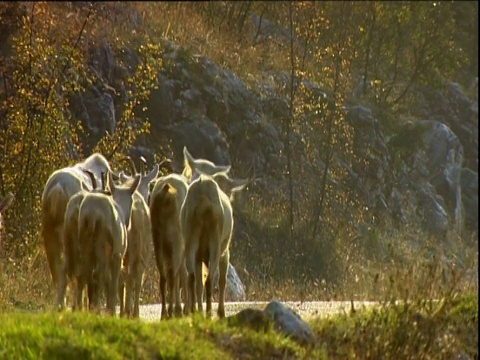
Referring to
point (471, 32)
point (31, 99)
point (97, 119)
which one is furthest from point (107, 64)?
point (471, 32)

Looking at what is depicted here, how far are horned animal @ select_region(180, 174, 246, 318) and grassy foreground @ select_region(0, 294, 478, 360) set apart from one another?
2.08m

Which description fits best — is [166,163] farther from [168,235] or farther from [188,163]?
[168,235]

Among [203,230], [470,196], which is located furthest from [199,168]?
[470,196]

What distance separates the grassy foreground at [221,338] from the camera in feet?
41.3

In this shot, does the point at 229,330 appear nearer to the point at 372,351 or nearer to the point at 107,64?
the point at 372,351

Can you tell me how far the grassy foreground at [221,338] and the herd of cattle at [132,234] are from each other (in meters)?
1.86

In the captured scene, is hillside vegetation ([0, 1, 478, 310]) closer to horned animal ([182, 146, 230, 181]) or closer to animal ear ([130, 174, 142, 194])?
animal ear ([130, 174, 142, 194])

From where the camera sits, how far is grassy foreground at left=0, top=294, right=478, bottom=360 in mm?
12578

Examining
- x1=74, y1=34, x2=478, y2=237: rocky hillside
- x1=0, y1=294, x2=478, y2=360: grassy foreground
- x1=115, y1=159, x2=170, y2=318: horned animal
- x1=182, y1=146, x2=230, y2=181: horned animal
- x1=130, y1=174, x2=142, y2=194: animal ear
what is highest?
x1=74, y1=34, x2=478, y2=237: rocky hillside

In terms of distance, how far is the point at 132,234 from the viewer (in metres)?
18.1

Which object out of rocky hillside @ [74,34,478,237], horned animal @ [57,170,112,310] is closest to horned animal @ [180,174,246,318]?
horned animal @ [57,170,112,310]

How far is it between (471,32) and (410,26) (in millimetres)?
10003

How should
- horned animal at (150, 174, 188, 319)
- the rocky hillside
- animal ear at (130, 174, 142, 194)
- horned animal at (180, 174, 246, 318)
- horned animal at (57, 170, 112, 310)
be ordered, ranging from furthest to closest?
the rocky hillside → animal ear at (130, 174, 142, 194) → horned animal at (150, 174, 188, 319) → horned animal at (180, 174, 246, 318) → horned animal at (57, 170, 112, 310)

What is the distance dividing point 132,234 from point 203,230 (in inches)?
60.7
